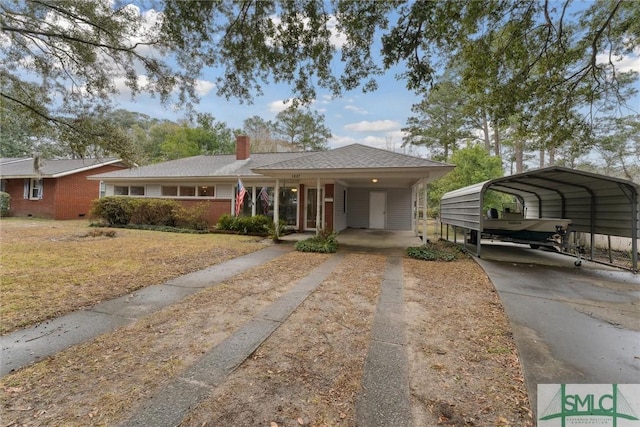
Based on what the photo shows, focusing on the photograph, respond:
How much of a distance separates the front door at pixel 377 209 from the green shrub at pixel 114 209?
12.8m

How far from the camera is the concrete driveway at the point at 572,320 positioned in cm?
273

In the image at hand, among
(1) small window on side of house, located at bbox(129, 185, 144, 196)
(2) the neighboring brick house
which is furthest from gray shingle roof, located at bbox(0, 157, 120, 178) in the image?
(1) small window on side of house, located at bbox(129, 185, 144, 196)

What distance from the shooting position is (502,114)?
22.0 feet

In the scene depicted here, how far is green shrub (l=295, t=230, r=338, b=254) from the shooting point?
926cm

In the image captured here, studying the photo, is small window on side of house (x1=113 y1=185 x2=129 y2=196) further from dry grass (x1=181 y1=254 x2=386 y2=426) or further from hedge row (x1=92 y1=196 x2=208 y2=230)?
dry grass (x1=181 y1=254 x2=386 y2=426)

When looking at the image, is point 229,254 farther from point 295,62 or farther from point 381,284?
point 295,62

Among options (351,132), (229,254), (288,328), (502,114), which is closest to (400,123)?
(351,132)

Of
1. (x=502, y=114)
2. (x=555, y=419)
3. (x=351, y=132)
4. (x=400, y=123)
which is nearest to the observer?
(x=555, y=419)

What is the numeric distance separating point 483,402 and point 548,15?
6.57 m

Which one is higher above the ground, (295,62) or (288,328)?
(295,62)

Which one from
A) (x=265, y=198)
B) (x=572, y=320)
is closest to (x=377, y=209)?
(x=265, y=198)

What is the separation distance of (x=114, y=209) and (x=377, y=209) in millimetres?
14125

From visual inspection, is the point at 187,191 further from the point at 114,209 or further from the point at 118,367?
the point at 118,367

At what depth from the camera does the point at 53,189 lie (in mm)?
A: 18219
